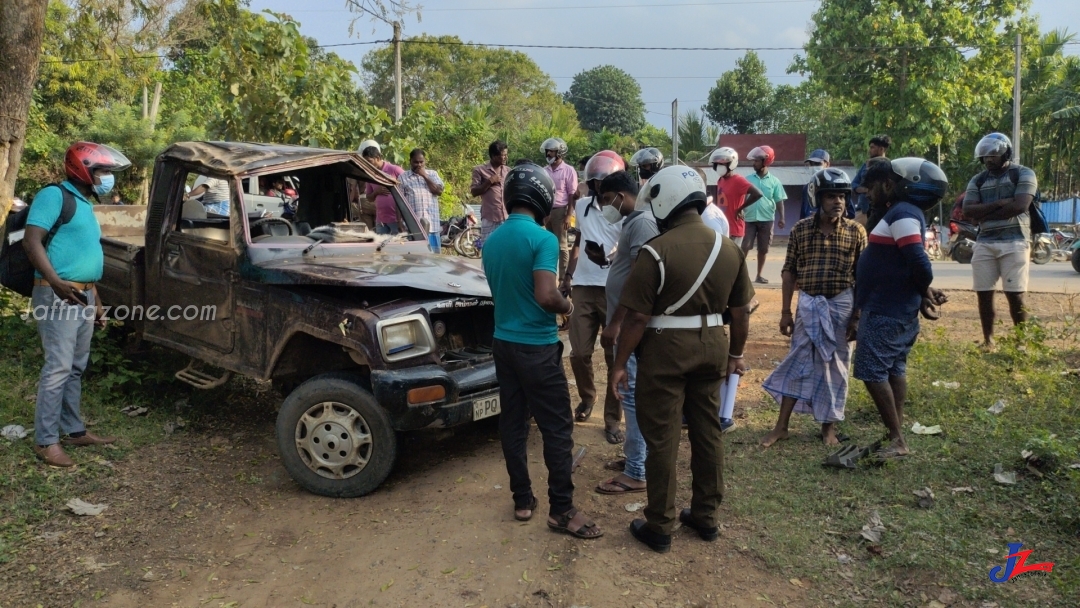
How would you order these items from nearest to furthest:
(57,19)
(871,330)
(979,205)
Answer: (871,330), (979,205), (57,19)

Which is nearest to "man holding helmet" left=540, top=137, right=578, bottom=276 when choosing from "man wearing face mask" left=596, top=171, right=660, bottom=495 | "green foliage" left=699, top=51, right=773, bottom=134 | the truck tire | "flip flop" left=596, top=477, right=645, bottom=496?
"man wearing face mask" left=596, top=171, right=660, bottom=495

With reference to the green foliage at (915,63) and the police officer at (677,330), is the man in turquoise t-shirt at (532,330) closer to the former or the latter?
the police officer at (677,330)

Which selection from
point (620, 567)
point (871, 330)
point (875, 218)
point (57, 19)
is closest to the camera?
point (620, 567)

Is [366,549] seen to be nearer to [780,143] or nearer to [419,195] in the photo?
[419,195]

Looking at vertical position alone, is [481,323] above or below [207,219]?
below

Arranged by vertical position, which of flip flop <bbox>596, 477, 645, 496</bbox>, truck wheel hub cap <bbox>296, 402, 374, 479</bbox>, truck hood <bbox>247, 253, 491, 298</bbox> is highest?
truck hood <bbox>247, 253, 491, 298</bbox>

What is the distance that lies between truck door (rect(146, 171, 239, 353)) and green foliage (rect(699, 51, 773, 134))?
3864 centimetres

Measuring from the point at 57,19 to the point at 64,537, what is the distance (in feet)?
67.9

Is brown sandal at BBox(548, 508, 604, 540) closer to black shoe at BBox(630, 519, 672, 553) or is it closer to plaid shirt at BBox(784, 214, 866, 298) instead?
black shoe at BBox(630, 519, 672, 553)

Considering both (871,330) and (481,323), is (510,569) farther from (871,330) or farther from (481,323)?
(871,330)

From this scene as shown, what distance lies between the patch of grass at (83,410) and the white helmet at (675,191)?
11.4 ft

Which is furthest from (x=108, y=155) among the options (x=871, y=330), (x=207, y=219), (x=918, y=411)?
(x=918, y=411)

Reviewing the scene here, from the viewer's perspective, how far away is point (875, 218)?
4910mm

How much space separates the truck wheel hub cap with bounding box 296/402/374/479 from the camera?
4383 millimetres
